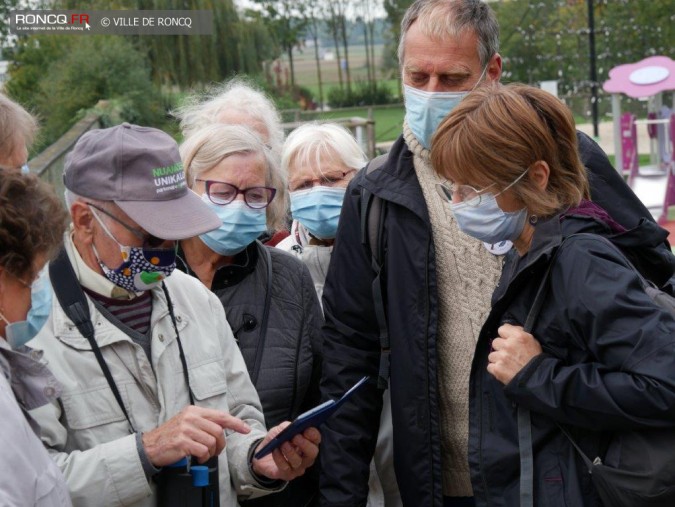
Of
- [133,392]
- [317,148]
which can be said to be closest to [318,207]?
[317,148]

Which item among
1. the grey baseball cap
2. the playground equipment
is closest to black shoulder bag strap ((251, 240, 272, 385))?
the grey baseball cap

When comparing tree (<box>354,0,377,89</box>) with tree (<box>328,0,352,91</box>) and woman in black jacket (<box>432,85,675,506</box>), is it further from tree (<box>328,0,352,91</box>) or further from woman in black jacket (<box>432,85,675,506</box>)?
woman in black jacket (<box>432,85,675,506</box>)

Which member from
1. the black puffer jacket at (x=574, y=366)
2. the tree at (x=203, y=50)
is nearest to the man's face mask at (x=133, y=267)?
the black puffer jacket at (x=574, y=366)

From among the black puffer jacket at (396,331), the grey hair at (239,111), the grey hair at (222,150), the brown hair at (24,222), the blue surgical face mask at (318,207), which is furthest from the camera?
the grey hair at (239,111)

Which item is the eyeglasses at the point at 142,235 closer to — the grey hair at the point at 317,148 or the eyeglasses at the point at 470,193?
the eyeglasses at the point at 470,193

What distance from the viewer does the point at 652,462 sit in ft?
7.68

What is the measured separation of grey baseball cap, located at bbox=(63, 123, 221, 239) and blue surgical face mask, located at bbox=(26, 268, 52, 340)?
374mm

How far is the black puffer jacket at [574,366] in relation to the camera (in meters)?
2.32

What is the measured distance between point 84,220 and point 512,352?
45.9 inches

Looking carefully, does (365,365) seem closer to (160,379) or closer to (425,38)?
(160,379)

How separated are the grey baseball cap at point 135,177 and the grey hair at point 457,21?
103 centimetres

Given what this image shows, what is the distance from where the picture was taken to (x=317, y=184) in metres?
4.07

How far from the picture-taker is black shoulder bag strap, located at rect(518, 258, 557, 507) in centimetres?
250

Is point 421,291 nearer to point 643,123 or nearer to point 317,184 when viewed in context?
point 317,184
